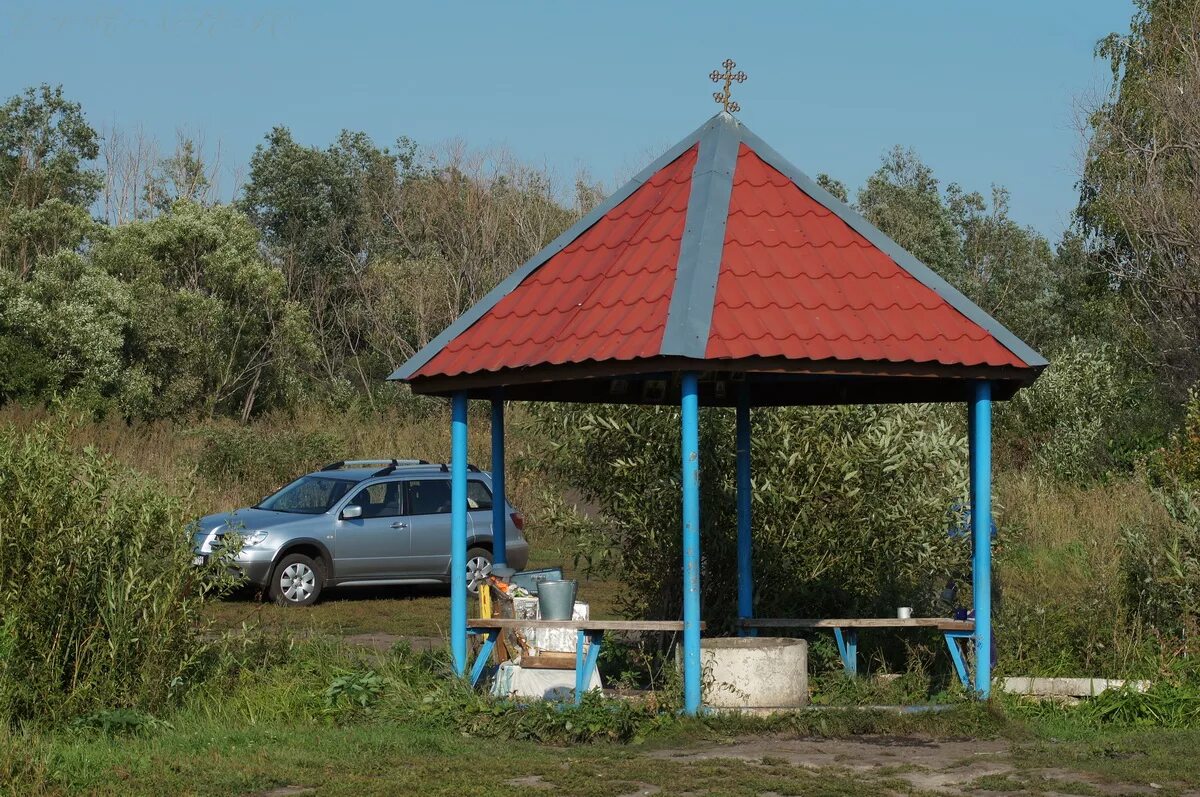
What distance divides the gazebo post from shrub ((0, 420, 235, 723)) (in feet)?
7.07

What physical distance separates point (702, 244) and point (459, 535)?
2.65 metres

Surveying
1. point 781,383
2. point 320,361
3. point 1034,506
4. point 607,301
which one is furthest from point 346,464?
point 320,361

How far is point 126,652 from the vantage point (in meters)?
10.4

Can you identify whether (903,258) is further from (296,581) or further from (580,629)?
(296,581)

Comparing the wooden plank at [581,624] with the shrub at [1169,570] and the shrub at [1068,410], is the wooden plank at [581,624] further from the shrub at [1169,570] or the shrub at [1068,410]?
the shrub at [1068,410]

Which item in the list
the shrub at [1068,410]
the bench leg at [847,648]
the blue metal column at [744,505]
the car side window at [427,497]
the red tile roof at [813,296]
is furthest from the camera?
the shrub at [1068,410]

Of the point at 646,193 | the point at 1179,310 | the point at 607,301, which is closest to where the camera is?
the point at 607,301

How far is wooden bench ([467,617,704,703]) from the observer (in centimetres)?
1022

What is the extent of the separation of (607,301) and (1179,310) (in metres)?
19.2

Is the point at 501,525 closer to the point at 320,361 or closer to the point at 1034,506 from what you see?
the point at 1034,506

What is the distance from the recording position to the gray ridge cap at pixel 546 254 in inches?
437

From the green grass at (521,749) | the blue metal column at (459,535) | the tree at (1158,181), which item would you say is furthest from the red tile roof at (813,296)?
the tree at (1158,181)

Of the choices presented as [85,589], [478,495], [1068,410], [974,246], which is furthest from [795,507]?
[974,246]

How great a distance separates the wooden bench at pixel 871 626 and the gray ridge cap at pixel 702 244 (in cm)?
268
